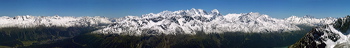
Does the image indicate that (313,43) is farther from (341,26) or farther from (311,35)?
(341,26)

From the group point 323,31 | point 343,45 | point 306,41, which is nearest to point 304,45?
point 306,41

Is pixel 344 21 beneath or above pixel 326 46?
above

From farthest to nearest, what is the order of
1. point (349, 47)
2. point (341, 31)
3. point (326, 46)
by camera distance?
point (341, 31) → point (326, 46) → point (349, 47)

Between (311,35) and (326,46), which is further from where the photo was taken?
(311,35)

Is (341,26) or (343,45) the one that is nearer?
(343,45)

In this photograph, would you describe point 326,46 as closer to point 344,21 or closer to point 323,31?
point 323,31

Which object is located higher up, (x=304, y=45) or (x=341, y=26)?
(x=341, y=26)

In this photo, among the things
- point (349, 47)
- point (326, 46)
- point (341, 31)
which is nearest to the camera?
point (349, 47)

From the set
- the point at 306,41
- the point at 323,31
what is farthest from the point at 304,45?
the point at 323,31
